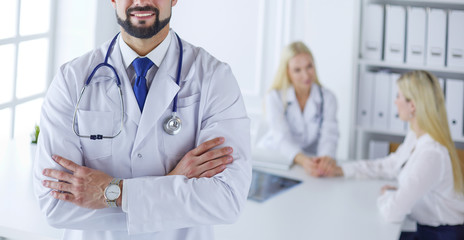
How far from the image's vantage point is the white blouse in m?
2.05

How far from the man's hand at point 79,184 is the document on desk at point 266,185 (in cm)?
99

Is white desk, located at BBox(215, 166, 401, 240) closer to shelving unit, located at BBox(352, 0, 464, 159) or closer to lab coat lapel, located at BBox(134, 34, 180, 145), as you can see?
lab coat lapel, located at BBox(134, 34, 180, 145)

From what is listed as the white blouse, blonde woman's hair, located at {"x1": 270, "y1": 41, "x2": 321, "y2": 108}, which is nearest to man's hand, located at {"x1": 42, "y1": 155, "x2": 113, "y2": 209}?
the white blouse

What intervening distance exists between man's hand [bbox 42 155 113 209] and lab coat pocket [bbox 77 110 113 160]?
0.05 meters

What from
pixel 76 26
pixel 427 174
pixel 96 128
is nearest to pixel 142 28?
pixel 96 128

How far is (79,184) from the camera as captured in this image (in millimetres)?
1288

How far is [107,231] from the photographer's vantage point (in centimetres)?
138

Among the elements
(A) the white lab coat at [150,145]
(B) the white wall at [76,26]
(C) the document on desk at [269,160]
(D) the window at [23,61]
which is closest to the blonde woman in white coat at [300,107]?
(C) the document on desk at [269,160]

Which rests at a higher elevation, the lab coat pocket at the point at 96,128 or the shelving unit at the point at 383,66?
the shelving unit at the point at 383,66

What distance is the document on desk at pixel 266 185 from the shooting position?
2.26m

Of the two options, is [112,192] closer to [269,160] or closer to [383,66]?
[269,160]

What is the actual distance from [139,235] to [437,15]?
7.98ft

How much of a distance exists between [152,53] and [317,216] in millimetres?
976

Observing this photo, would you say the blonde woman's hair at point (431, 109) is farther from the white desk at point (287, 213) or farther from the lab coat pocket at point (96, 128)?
the lab coat pocket at point (96, 128)
